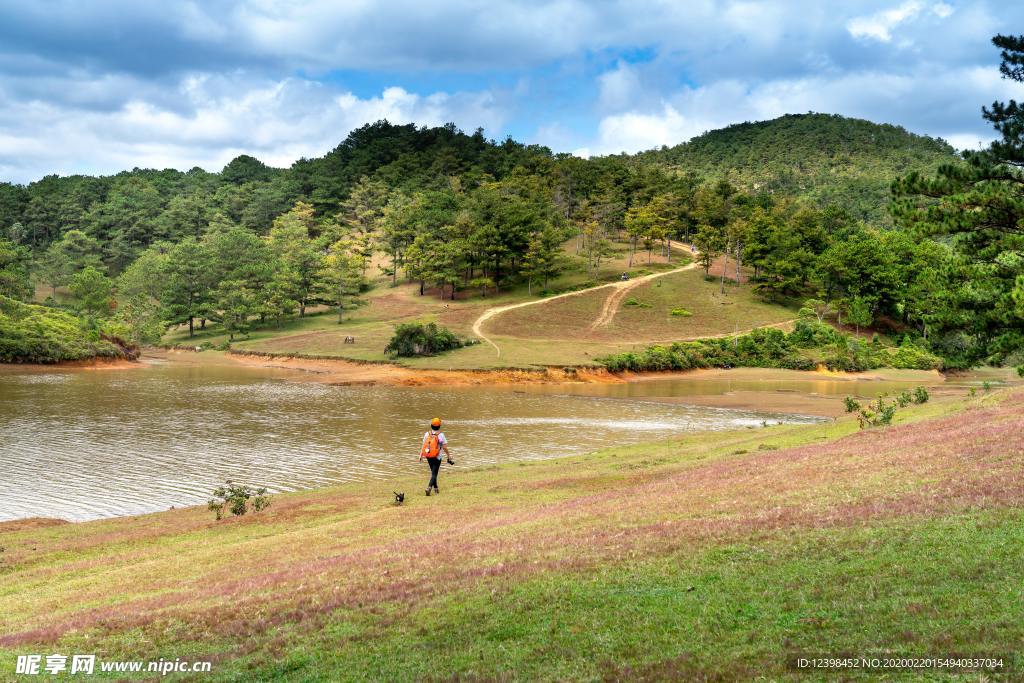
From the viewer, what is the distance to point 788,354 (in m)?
87.6

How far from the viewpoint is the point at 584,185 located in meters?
166

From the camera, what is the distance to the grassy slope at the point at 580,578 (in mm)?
9547

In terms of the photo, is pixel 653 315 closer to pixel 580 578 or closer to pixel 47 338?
pixel 47 338

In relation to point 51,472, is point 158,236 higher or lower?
higher

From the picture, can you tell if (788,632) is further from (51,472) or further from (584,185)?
(584,185)

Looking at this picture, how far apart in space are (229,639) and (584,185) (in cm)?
16117

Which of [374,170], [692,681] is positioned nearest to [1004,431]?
[692,681]

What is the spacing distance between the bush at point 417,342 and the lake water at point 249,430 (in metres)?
12.8

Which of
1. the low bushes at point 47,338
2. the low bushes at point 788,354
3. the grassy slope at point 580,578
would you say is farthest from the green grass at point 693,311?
the grassy slope at point 580,578

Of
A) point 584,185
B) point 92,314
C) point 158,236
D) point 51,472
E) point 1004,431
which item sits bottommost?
point 51,472

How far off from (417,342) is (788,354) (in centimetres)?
4365

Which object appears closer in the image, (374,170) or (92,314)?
(92,314)

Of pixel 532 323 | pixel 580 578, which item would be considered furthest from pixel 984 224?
pixel 532 323

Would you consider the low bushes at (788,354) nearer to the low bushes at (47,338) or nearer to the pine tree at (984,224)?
the low bushes at (47,338)
